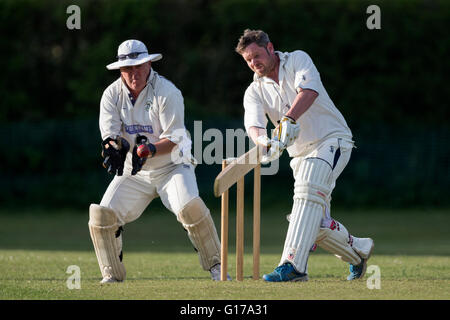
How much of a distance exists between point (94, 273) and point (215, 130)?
7.11 metres

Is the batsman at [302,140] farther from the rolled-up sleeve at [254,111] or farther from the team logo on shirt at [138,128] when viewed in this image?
the team logo on shirt at [138,128]

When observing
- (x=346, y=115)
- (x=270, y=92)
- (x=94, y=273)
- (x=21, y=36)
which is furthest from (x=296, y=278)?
(x=21, y=36)

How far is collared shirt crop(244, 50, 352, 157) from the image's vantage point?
16.9 ft

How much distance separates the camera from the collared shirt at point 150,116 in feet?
17.8

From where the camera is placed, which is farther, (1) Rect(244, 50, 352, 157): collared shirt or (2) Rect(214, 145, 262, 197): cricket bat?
(1) Rect(244, 50, 352, 157): collared shirt

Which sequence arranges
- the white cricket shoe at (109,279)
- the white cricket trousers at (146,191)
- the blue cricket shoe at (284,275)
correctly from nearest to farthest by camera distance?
the blue cricket shoe at (284,275) < the white cricket shoe at (109,279) < the white cricket trousers at (146,191)

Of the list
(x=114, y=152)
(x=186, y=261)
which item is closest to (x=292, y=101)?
(x=114, y=152)

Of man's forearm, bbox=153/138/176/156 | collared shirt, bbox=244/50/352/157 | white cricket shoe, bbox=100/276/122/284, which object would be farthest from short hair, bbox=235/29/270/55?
white cricket shoe, bbox=100/276/122/284

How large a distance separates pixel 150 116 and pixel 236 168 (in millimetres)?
838

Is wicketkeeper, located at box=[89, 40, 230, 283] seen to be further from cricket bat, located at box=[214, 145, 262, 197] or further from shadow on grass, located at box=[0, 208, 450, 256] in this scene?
shadow on grass, located at box=[0, 208, 450, 256]

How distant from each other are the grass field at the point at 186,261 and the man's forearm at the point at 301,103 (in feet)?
3.18

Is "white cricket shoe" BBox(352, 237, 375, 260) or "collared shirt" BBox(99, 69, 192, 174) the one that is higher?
"collared shirt" BBox(99, 69, 192, 174)

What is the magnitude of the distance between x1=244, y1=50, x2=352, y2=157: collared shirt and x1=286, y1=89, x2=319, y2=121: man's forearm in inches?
4.1

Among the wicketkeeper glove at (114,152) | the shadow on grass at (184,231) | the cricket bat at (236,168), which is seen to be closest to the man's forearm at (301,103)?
the cricket bat at (236,168)
